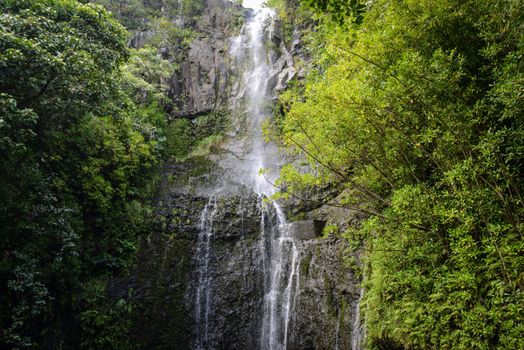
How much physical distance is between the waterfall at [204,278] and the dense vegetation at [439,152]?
599cm

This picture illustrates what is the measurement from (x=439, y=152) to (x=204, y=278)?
27.8 feet

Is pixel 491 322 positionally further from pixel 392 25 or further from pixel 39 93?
pixel 39 93

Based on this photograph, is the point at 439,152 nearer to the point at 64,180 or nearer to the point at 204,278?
the point at 204,278

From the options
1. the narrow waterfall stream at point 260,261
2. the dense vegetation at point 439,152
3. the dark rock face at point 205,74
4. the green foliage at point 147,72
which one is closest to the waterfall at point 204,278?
the narrow waterfall stream at point 260,261

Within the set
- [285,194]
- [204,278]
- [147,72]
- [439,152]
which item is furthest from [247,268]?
[147,72]

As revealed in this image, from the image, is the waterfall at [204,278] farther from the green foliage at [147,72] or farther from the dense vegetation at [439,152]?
the green foliage at [147,72]

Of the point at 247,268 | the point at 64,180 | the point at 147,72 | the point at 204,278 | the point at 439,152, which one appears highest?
the point at 147,72

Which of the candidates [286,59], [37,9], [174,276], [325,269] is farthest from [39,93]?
[286,59]

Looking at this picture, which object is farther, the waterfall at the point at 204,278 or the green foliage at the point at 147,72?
the green foliage at the point at 147,72

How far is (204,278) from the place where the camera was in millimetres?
10398

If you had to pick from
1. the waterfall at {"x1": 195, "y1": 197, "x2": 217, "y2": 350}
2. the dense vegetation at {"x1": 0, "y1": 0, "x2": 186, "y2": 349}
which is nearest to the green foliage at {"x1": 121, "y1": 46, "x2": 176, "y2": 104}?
the dense vegetation at {"x1": 0, "y1": 0, "x2": 186, "y2": 349}

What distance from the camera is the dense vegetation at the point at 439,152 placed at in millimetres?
3596

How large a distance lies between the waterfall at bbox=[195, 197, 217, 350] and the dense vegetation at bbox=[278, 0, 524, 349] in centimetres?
599

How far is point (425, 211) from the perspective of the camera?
167 inches
